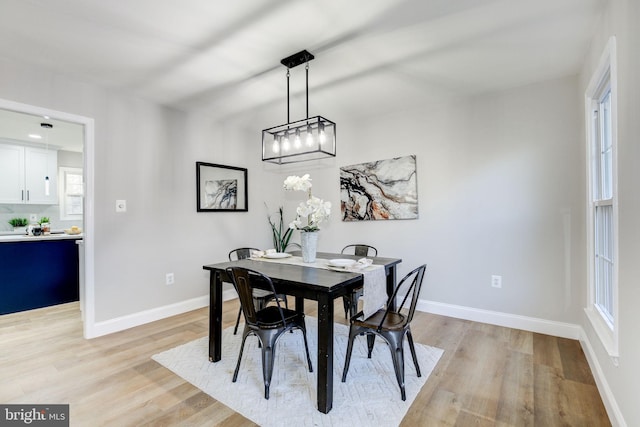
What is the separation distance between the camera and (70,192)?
5.43m

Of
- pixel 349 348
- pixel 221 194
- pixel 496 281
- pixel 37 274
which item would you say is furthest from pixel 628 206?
pixel 37 274

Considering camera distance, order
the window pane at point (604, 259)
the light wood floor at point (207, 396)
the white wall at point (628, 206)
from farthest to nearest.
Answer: the window pane at point (604, 259)
the light wood floor at point (207, 396)
the white wall at point (628, 206)

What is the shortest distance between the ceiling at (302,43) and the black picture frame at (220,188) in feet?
3.38

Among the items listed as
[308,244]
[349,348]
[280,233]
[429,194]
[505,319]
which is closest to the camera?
[349,348]

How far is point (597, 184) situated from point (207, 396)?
3.03m

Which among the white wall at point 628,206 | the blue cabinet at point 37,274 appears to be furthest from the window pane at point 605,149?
the blue cabinet at point 37,274

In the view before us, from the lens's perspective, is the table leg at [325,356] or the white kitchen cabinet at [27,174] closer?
the table leg at [325,356]

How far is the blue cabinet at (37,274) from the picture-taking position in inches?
140

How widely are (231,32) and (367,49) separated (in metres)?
Answer: 0.96

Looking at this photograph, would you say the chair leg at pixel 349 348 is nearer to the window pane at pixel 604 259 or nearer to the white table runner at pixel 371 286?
the white table runner at pixel 371 286

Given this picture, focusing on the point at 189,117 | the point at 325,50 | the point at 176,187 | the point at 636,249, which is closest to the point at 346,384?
the point at 636,249

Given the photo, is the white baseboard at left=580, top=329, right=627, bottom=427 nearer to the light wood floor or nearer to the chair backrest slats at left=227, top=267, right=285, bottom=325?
the light wood floor

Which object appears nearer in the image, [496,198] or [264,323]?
[264,323]

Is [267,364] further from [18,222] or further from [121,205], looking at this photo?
[18,222]
